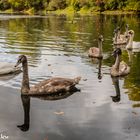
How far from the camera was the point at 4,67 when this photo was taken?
899 inches

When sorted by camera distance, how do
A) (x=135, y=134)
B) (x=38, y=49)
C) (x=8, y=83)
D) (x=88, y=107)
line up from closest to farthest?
(x=135, y=134), (x=88, y=107), (x=8, y=83), (x=38, y=49)

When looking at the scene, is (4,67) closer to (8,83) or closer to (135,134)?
(8,83)

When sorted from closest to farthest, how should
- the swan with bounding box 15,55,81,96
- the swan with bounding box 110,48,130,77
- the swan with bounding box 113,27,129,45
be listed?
the swan with bounding box 15,55,81,96, the swan with bounding box 110,48,130,77, the swan with bounding box 113,27,129,45

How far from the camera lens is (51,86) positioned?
19.0 m

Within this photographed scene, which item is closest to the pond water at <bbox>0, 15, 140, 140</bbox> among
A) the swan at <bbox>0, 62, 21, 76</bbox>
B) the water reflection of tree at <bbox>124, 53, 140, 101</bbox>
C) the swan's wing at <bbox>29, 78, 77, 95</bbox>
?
the water reflection of tree at <bbox>124, 53, 140, 101</bbox>

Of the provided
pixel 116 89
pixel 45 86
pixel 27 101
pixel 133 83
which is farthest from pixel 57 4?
pixel 27 101

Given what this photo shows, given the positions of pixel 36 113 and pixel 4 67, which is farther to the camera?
pixel 4 67

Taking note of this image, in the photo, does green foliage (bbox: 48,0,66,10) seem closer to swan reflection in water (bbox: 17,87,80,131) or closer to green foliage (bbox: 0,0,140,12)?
green foliage (bbox: 0,0,140,12)

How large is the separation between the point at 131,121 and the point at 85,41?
24.7 metres

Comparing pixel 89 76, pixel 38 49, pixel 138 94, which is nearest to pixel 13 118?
pixel 138 94

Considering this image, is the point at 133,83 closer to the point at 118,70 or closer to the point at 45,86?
the point at 118,70

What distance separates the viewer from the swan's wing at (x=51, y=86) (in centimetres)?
1878

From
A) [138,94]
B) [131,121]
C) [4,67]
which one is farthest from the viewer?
[4,67]

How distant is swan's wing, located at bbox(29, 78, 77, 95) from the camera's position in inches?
739
